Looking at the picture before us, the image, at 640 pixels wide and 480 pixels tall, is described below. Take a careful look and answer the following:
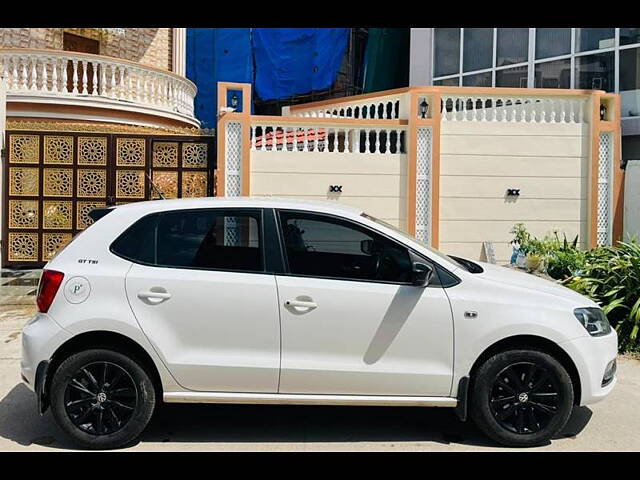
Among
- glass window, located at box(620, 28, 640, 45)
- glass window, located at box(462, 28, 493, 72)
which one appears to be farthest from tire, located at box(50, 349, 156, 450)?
glass window, located at box(462, 28, 493, 72)

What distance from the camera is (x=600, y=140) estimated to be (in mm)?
9773

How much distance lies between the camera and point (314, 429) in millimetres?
4125

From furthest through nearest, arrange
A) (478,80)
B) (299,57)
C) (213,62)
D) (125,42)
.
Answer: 1. (213,62)
2. (299,57)
3. (125,42)
4. (478,80)

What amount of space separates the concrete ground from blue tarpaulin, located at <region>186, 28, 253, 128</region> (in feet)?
51.1

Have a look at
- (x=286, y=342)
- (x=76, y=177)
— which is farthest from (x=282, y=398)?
(x=76, y=177)

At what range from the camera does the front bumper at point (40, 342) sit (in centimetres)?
371

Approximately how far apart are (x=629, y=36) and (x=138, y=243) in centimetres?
1103

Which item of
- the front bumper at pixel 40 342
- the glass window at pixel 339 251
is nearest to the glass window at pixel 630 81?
the glass window at pixel 339 251

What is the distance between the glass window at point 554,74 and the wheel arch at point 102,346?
1129 centimetres

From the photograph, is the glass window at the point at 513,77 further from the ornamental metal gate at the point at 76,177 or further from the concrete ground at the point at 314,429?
the concrete ground at the point at 314,429

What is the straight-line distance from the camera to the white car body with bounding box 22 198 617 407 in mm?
3715

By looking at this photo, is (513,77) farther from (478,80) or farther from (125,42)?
(125,42)
